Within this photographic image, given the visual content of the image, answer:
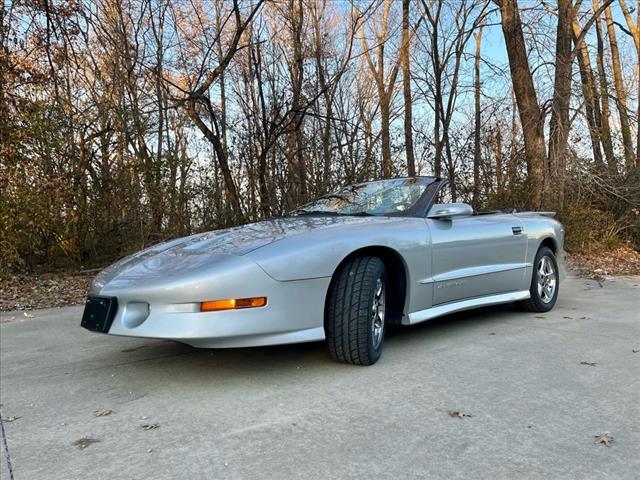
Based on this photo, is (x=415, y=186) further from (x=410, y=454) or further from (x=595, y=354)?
(x=410, y=454)

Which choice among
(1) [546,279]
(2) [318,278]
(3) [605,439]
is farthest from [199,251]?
(1) [546,279]

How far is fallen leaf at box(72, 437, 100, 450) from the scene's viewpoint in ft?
8.31

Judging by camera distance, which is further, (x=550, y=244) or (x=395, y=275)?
(x=550, y=244)

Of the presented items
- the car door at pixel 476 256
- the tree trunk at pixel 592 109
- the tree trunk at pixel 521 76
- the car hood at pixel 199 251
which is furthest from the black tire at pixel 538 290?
the tree trunk at pixel 592 109

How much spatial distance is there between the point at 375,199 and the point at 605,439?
8.74 ft

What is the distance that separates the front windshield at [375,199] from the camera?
14.7 ft

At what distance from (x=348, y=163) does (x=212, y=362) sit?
25.7 ft

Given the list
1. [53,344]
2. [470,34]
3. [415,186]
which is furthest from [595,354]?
[470,34]

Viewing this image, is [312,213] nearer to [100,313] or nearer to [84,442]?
[100,313]

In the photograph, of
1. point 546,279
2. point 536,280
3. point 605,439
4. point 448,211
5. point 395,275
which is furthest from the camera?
point 546,279

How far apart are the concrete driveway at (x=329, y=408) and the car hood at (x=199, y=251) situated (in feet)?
2.24

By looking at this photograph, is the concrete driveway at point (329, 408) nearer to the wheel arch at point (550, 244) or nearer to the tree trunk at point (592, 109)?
the wheel arch at point (550, 244)

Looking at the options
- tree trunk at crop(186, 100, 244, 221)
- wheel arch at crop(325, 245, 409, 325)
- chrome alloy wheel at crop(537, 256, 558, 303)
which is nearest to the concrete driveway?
wheel arch at crop(325, 245, 409, 325)

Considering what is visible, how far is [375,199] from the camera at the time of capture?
4.71m
